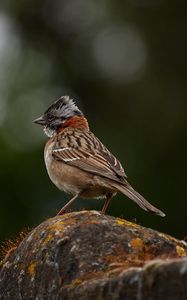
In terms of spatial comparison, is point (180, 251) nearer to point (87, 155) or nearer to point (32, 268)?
point (32, 268)

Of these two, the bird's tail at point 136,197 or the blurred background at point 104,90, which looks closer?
the bird's tail at point 136,197

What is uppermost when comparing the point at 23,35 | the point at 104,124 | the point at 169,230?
the point at 23,35

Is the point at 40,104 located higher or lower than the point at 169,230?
higher

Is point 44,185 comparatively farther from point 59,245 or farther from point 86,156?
A: point 59,245

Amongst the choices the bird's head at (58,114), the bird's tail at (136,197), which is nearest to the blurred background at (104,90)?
the bird's head at (58,114)

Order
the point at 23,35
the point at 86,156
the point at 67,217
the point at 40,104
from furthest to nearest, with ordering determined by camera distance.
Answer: the point at 23,35
the point at 40,104
the point at 86,156
the point at 67,217

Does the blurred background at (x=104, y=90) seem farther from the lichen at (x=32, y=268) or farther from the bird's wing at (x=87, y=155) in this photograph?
the lichen at (x=32, y=268)

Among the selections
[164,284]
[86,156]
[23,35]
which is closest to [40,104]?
[23,35]

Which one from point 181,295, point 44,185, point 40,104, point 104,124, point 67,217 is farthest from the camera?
point 104,124

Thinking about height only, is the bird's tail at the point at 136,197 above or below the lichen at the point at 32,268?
below
